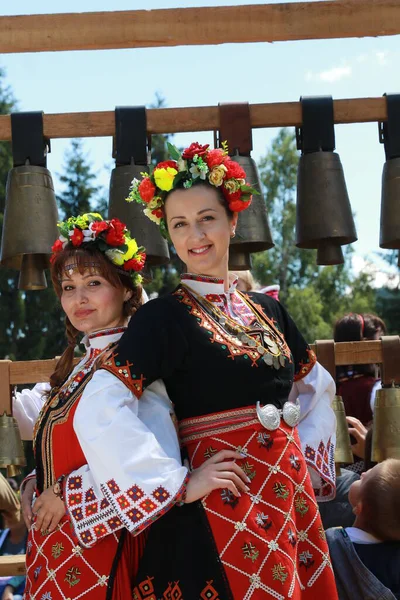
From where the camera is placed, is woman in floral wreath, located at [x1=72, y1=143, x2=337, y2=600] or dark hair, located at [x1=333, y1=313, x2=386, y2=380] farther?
dark hair, located at [x1=333, y1=313, x2=386, y2=380]

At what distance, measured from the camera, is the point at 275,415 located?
2.41 meters

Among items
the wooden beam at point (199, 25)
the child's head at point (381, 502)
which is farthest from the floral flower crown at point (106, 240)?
the child's head at point (381, 502)

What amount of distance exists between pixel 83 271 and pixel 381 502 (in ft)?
4.24

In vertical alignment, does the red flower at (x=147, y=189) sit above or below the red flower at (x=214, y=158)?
below

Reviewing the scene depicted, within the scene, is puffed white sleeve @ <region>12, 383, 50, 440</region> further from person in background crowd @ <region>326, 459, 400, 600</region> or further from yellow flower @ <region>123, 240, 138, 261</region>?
person in background crowd @ <region>326, 459, 400, 600</region>

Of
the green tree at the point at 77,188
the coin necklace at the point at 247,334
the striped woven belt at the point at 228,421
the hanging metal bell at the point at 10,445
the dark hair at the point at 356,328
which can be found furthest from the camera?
the green tree at the point at 77,188

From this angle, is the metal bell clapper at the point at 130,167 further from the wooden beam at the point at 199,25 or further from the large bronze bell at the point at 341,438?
the large bronze bell at the point at 341,438

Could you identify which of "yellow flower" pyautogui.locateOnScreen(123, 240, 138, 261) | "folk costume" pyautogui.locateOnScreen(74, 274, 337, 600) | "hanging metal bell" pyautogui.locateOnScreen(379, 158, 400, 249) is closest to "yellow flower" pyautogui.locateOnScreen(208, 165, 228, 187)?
"folk costume" pyautogui.locateOnScreen(74, 274, 337, 600)

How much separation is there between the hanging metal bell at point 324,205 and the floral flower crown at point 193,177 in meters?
0.79

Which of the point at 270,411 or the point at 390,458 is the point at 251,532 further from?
the point at 390,458

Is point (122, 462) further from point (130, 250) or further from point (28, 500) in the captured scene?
point (130, 250)

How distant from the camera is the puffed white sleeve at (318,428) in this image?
2699 millimetres

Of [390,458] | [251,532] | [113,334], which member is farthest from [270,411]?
[390,458]

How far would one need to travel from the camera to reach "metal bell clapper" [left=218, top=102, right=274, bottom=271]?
3350 millimetres
